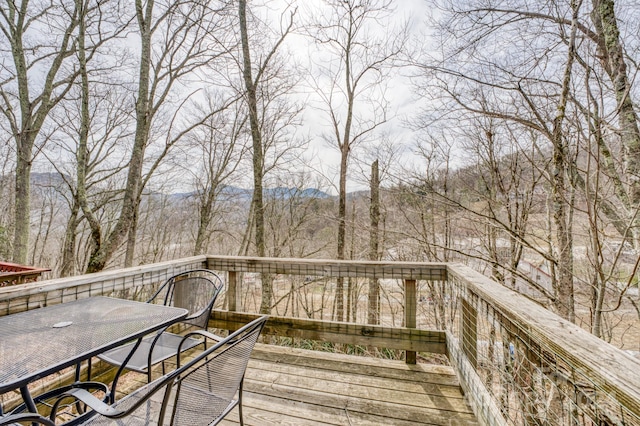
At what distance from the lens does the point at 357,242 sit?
27.8 feet

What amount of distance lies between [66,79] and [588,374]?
10.6m

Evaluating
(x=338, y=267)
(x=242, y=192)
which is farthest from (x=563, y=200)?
(x=242, y=192)

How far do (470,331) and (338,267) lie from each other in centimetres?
114

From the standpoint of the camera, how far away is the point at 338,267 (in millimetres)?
2676

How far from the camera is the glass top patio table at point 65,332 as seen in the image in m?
1.10

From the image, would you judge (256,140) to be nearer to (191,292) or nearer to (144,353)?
(191,292)

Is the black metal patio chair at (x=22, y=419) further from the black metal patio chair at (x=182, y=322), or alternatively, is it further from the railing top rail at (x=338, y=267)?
the railing top rail at (x=338, y=267)

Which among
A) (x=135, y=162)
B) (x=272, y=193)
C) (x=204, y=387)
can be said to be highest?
(x=272, y=193)

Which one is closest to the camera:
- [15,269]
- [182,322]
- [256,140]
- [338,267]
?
[182,322]

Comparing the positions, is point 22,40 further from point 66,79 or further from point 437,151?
point 437,151

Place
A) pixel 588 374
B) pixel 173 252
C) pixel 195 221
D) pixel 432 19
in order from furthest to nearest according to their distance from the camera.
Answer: pixel 173 252 < pixel 195 221 < pixel 432 19 < pixel 588 374

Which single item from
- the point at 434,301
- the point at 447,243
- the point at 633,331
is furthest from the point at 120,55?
the point at 633,331

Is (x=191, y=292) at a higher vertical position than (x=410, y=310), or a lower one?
higher

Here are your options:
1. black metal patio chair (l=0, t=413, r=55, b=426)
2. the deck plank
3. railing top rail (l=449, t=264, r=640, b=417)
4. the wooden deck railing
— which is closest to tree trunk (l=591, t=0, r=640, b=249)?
the wooden deck railing
